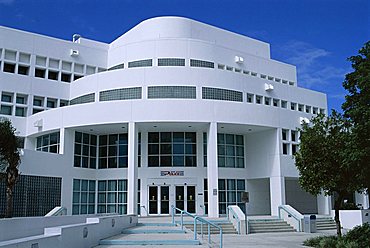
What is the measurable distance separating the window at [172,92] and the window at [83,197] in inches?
321

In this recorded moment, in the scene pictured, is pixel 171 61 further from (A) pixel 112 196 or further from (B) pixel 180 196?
(A) pixel 112 196

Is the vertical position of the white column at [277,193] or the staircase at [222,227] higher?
the white column at [277,193]

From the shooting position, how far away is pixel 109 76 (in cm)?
3225

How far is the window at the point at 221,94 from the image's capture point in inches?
1244

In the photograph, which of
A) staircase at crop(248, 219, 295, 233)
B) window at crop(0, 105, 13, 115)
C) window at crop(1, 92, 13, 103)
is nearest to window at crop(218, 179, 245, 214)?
staircase at crop(248, 219, 295, 233)

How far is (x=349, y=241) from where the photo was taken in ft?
48.5

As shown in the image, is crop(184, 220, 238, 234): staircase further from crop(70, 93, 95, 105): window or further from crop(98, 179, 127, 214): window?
crop(70, 93, 95, 105): window

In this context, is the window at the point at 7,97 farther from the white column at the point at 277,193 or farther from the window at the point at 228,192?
the white column at the point at 277,193

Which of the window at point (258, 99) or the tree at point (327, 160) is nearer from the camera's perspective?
the tree at point (327, 160)

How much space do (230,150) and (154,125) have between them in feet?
23.7

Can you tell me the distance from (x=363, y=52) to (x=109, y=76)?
21229mm

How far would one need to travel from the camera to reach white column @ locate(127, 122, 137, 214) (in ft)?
89.8

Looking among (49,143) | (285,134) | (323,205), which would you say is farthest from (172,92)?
(323,205)

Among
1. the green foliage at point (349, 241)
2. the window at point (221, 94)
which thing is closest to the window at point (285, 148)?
the window at point (221, 94)
